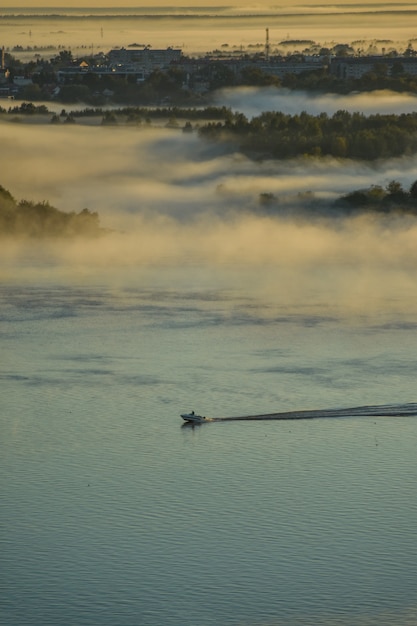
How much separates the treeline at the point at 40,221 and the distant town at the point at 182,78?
55.5 feet

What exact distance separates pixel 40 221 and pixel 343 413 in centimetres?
2213

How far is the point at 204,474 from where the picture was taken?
16500mm

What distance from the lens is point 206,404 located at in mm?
19859

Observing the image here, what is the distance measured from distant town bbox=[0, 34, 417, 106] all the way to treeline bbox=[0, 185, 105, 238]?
666 inches

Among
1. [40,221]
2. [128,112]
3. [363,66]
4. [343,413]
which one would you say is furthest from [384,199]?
[343,413]

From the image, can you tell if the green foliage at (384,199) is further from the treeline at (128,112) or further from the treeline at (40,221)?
the treeline at (128,112)

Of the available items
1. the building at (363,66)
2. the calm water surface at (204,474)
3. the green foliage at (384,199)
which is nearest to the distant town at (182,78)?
the building at (363,66)

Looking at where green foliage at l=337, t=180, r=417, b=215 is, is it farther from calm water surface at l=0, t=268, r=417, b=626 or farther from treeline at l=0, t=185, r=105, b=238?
calm water surface at l=0, t=268, r=417, b=626

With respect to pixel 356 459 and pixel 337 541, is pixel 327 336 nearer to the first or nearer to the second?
pixel 356 459

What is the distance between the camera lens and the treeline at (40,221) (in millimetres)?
40000

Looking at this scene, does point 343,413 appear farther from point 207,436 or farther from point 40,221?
point 40,221

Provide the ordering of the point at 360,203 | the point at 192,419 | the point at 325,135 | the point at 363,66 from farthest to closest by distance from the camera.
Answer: the point at 363,66 → the point at 325,135 → the point at 360,203 → the point at 192,419

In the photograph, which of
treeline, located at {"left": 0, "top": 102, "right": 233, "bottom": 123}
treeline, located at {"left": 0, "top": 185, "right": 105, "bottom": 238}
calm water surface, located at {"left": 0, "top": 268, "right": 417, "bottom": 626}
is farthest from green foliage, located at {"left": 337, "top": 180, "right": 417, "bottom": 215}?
calm water surface, located at {"left": 0, "top": 268, "right": 417, "bottom": 626}

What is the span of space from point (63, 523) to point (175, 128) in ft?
138
